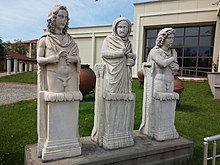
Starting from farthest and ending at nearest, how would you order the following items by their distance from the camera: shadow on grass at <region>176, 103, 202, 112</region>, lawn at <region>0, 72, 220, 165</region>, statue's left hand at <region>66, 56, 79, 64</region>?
1. shadow on grass at <region>176, 103, 202, 112</region>
2. lawn at <region>0, 72, 220, 165</region>
3. statue's left hand at <region>66, 56, 79, 64</region>

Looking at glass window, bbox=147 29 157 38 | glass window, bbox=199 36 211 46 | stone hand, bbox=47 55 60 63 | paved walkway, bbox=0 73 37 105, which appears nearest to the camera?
stone hand, bbox=47 55 60 63

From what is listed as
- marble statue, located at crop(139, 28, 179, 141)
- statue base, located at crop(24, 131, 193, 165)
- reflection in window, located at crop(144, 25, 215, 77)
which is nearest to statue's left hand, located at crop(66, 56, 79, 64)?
statue base, located at crop(24, 131, 193, 165)

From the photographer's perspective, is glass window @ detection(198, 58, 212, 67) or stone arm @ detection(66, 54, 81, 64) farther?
glass window @ detection(198, 58, 212, 67)

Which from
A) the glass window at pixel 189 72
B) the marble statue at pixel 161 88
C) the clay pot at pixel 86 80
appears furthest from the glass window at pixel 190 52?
the marble statue at pixel 161 88

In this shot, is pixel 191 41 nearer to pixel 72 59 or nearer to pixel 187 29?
pixel 187 29

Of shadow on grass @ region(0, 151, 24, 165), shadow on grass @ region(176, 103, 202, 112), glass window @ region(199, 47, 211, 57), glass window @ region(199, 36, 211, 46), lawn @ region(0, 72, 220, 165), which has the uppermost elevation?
glass window @ region(199, 36, 211, 46)

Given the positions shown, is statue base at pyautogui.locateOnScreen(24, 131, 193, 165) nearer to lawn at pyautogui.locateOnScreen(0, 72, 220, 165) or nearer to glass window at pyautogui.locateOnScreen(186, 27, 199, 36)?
lawn at pyautogui.locateOnScreen(0, 72, 220, 165)

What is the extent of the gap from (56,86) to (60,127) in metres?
0.59

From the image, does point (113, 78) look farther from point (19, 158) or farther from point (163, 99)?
point (19, 158)

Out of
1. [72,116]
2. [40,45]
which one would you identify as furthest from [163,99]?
[40,45]

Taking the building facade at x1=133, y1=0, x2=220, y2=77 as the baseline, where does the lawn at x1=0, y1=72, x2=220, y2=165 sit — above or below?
below

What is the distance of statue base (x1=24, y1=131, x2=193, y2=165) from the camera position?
2911mm

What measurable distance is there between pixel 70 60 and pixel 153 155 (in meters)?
→ 2.10

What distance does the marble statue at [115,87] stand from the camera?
10.8 feet
